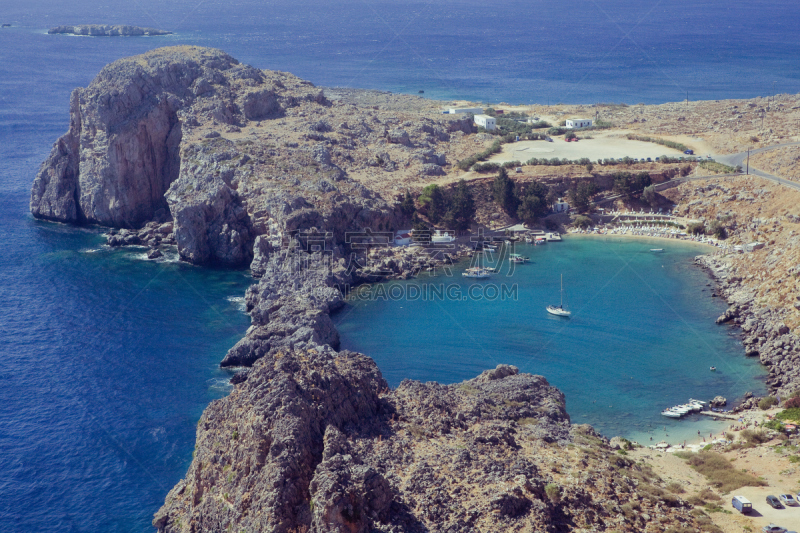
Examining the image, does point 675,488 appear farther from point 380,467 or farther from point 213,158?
point 213,158

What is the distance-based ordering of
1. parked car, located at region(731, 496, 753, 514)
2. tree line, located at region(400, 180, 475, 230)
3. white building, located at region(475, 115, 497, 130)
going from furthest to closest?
white building, located at region(475, 115, 497, 130), tree line, located at region(400, 180, 475, 230), parked car, located at region(731, 496, 753, 514)

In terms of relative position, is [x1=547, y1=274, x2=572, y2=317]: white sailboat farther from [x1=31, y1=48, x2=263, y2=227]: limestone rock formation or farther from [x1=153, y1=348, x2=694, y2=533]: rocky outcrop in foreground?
[x1=31, y1=48, x2=263, y2=227]: limestone rock formation

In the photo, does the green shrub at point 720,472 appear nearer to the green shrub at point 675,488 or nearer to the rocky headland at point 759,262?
the green shrub at point 675,488

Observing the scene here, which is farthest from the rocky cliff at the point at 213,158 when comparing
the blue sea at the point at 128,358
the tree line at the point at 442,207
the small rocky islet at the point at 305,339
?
the blue sea at the point at 128,358

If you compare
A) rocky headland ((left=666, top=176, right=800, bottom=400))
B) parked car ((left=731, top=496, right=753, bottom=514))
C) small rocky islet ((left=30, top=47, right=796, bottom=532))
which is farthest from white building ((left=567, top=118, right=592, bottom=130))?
parked car ((left=731, top=496, right=753, bottom=514))

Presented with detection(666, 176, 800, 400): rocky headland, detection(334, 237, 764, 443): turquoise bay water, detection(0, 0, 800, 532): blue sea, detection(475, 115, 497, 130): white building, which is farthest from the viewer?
detection(475, 115, 497, 130): white building

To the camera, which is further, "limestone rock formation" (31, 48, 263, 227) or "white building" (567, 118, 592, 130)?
"white building" (567, 118, 592, 130)

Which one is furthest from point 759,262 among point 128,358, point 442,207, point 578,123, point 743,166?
point 128,358

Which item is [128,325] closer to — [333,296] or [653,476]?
[333,296]
